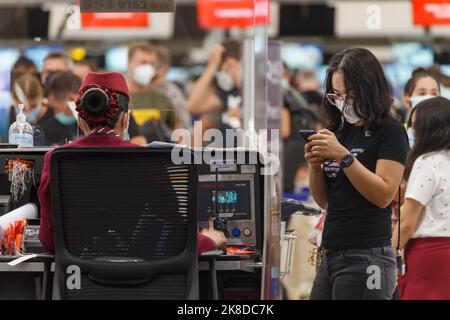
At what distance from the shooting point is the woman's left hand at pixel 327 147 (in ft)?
9.23

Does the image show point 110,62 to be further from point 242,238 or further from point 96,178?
point 96,178

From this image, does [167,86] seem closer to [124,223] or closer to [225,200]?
[225,200]

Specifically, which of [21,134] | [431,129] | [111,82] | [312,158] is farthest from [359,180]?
[21,134]

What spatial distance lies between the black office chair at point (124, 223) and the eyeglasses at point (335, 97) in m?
0.65

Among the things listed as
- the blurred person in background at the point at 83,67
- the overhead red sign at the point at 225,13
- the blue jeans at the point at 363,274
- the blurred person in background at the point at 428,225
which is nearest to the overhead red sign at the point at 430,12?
the overhead red sign at the point at 225,13

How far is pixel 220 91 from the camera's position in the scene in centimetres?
740

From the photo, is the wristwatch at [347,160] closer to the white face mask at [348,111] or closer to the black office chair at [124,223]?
the white face mask at [348,111]

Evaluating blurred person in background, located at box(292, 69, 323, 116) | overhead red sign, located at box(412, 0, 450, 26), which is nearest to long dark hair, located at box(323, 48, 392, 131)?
blurred person in background, located at box(292, 69, 323, 116)

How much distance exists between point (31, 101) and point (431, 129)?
8.35 feet

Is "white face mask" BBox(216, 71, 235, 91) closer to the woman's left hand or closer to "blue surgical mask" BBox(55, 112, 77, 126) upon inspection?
"blue surgical mask" BBox(55, 112, 77, 126)

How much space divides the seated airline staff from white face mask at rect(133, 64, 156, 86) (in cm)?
384

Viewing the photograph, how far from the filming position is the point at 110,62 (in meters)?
→ 7.57

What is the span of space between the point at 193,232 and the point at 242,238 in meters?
0.89
